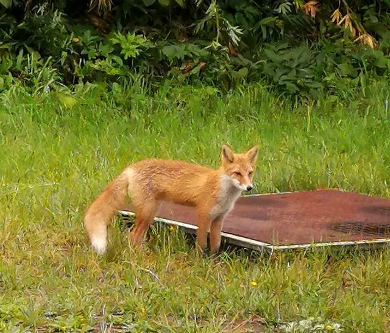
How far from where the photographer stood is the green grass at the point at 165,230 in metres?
5.03

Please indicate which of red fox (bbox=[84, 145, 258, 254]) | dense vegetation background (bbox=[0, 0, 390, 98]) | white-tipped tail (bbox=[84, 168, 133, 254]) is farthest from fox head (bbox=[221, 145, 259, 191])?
dense vegetation background (bbox=[0, 0, 390, 98])

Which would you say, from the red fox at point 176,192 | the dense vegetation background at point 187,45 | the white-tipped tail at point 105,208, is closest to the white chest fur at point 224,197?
the red fox at point 176,192

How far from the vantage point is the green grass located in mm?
5027

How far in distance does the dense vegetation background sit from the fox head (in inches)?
170

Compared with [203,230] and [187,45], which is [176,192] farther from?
[187,45]

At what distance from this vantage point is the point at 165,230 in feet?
20.7

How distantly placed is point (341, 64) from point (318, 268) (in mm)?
5790

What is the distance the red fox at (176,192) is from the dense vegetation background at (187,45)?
3.99 m


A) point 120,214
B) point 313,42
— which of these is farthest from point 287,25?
point 120,214

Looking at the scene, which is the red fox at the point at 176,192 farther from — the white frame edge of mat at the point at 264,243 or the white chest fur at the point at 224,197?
the white frame edge of mat at the point at 264,243

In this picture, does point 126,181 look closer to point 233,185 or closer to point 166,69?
point 233,185

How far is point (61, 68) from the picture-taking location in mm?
10539

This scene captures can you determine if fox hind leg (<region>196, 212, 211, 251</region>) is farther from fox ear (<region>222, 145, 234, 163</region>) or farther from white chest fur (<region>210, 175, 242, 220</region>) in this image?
fox ear (<region>222, 145, 234, 163</region>)

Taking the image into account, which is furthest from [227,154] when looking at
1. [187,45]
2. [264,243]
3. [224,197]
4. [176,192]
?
[187,45]
